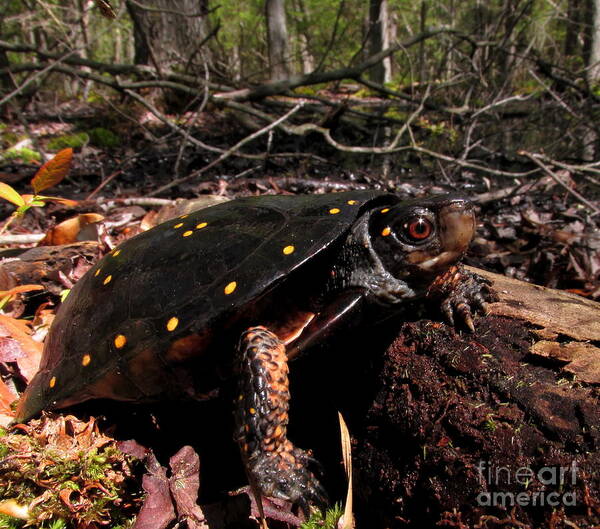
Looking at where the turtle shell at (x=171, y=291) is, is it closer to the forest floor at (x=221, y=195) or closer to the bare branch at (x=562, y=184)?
the forest floor at (x=221, y=195)

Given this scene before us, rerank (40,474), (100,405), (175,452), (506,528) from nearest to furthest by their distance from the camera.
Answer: (506,528) < (40,474) < (175,452) < (100,405)

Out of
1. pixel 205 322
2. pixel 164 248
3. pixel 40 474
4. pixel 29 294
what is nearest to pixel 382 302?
pixel 205 322

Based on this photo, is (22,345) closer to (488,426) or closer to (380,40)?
(488,426)

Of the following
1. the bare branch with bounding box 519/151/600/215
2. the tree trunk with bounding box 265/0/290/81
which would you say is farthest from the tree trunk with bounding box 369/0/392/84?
the bare branch with bounding box 519/151/600/215

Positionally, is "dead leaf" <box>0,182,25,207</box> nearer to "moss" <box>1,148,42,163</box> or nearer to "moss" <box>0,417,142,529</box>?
"moss" <box>0,417,142,529</box>

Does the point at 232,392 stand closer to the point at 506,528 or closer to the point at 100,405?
the point at 100,405
